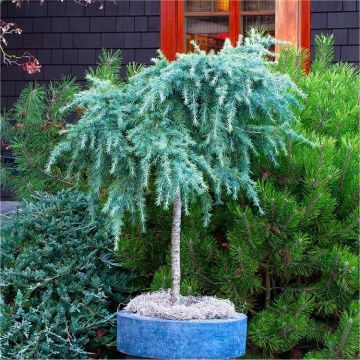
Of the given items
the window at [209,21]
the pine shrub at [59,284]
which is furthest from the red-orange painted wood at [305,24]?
the pine shrub at [59,284]

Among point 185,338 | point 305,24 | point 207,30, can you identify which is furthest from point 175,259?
point 207,30

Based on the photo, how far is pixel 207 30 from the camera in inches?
295

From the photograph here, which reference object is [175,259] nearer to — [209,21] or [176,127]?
[176,127]

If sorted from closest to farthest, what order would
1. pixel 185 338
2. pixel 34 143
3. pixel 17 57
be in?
pixel 185 338 → pixel 34 143 → pixel 17 57

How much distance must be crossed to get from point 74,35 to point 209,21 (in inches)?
52.1

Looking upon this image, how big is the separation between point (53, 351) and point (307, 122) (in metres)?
1.79

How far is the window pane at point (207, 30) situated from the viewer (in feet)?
24.5

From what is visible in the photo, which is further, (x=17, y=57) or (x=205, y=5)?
(x=205, y=5)

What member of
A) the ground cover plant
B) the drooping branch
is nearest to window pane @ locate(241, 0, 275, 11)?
the drooping branch

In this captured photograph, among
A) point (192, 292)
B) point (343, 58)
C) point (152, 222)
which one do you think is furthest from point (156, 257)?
point (343, 58)

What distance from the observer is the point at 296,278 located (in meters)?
4.11

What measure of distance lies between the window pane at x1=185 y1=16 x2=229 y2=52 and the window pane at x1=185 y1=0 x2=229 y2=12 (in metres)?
0.08

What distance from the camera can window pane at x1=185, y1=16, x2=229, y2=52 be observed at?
294 inches

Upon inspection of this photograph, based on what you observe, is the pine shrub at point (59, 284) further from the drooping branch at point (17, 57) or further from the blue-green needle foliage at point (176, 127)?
the drooping branch at point (17, 57)
